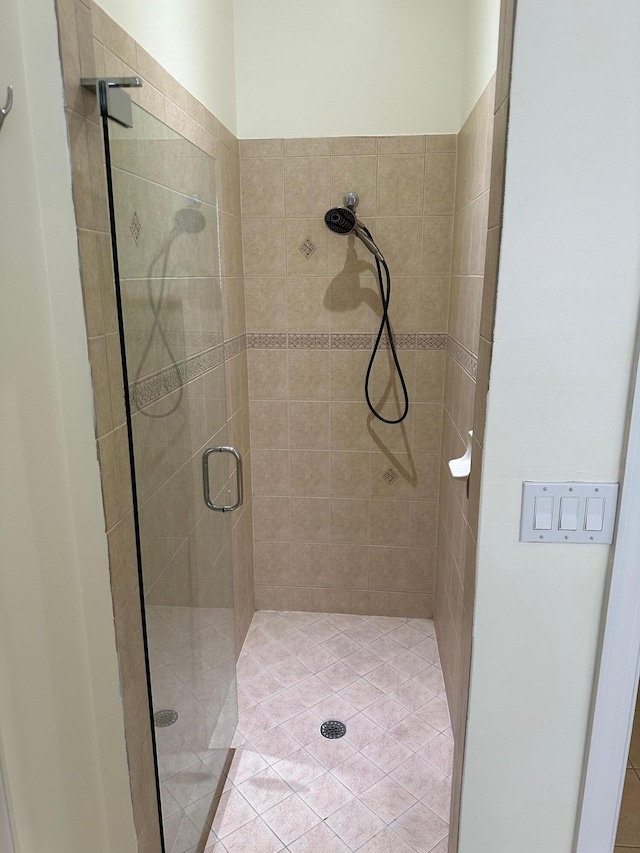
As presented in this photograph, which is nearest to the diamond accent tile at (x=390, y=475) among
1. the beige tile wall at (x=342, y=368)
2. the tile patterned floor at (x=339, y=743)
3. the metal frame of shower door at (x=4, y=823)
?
the beige tile wall at (x=342, y=368)

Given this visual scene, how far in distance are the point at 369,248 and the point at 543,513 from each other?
5.87ft

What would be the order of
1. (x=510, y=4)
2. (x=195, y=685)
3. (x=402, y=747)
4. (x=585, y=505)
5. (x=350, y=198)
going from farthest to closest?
(x=350, y=198) < (x=402, y=747) < (x=195, y=685) < (x=585, y=505) < (x=510, y=4)

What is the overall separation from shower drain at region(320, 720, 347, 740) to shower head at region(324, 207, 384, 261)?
1913 millimetres

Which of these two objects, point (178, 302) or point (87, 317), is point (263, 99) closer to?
point (178, 302)

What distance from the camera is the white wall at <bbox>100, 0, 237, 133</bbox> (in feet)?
5.09

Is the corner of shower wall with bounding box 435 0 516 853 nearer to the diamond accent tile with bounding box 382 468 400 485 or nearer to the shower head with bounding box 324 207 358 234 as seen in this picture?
the diamond accent tile with bounding box 382 468 400 485

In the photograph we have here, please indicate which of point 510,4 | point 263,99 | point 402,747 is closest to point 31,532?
point 510,4

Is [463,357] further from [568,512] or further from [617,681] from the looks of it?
[617,681]

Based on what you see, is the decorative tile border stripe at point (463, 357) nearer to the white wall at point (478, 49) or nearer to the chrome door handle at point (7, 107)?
the white wall at point (478, 49)

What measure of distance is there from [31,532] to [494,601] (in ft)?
2.99

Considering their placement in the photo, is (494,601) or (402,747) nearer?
(494,601)

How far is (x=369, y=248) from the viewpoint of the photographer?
265cm

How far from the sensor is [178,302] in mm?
1605

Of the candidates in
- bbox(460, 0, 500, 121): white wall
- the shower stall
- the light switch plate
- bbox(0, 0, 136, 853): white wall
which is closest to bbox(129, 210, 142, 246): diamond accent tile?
the shower stall
